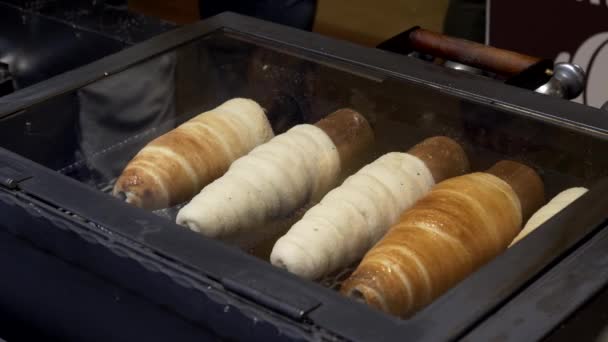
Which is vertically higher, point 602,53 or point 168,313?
point 168,313

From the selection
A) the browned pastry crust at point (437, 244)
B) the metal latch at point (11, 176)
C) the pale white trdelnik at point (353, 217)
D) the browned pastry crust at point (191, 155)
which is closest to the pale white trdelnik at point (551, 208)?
the browned pastry crust at point (437, 244)

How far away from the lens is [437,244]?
0.83 meters

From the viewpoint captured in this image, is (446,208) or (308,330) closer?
(308,330)

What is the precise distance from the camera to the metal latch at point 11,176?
88cm

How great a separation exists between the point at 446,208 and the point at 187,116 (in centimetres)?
40

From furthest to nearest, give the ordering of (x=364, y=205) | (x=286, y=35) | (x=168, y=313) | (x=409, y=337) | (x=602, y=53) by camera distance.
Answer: (x=602, y=53), (x=286, y=35), (x=364, y=205), (x=168, y=313), (x=409, y=337)

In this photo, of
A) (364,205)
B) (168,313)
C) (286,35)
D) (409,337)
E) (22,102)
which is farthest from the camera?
(286,35)

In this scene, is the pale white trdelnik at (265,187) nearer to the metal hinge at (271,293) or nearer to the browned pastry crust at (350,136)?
the browned pastry crust at (350,136)

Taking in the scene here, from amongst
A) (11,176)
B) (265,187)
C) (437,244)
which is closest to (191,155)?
(265,187)

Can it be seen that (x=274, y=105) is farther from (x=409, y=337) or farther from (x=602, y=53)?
(x=602, y=53)

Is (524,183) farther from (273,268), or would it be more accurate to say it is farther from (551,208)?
(273,268)

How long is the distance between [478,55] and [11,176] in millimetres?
584

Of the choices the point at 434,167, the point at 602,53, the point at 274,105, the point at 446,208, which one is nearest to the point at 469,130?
the point at 434,167

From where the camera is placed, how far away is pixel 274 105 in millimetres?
1132
